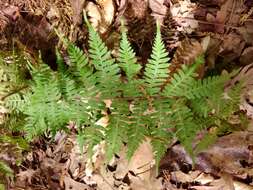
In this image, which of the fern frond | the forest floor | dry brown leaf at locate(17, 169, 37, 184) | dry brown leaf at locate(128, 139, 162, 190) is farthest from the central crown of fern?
dry brown leaf at locate(17, 169, 37, 184)

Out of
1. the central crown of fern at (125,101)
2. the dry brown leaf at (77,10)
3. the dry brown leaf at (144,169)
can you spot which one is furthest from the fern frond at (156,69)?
the dry brown leaf at (77,10)

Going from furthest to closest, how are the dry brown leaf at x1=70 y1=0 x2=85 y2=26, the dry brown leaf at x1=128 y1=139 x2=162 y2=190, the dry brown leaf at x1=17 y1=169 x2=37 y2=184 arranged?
the dry brown leaf at x1=17 y1=169 x2=37 y2=184
the dry brown leaf at x1=70 y1=0 x2=85 y2=26
the dry brown leaf at x1=128 y1=139 x2=162 y2=190

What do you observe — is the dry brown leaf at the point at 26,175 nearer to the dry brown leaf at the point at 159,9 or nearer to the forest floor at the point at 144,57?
the forest floor at the point at 144,57

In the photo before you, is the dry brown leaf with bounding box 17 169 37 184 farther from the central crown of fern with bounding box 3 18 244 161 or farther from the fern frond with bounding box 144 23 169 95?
the fern frond with bounding box 144 23 169 95

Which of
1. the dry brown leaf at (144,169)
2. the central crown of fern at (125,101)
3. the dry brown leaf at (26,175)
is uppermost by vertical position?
the central crown of fern at (125,101)

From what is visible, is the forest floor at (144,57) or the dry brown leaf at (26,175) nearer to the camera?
the forest floor at (144,57)

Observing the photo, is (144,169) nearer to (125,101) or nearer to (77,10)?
(125,101)
